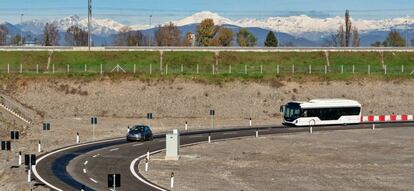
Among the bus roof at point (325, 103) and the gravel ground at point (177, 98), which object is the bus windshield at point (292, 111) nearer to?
the bus roof at point (325, 103)

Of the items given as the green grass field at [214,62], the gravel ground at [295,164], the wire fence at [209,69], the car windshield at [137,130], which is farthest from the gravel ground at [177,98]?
the gravel ground at [295,164]

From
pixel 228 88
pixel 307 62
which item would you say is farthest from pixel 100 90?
pixel 307 62

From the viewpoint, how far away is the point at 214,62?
111 metres

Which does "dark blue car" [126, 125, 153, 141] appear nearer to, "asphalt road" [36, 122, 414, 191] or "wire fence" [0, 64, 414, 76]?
"asphalt road" [36, 122, 414, 191]

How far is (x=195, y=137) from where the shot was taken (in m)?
67.4

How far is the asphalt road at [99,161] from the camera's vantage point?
40344 mm

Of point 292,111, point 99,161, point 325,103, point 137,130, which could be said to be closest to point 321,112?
point 325,103

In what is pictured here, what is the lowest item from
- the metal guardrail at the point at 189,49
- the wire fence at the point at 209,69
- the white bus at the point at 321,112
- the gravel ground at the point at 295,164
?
the gravel ground at the point at 295,164

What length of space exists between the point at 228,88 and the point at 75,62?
28.9m

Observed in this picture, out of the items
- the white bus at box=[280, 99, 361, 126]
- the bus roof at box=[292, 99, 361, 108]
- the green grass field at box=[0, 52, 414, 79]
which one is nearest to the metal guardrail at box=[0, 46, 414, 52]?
the green grass field at box=[0, 52, 414, 79]

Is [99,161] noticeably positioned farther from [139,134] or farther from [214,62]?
[214,62]

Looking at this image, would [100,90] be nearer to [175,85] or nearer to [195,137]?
[175,85]

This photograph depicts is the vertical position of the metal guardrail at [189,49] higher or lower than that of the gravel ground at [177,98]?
higher

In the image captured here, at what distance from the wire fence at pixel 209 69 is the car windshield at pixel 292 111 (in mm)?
20169
